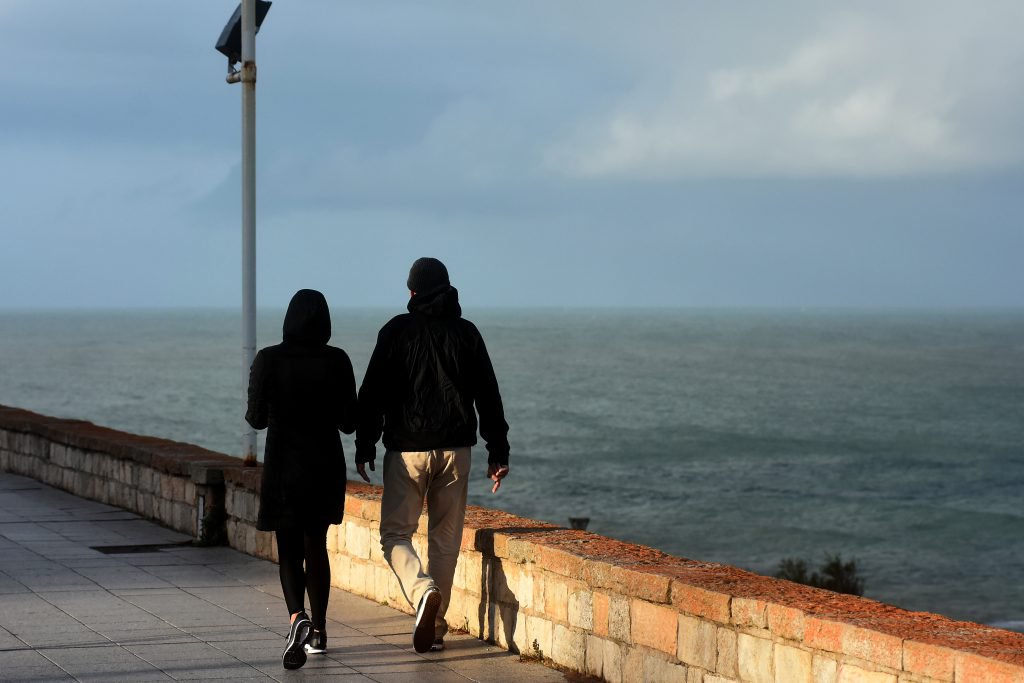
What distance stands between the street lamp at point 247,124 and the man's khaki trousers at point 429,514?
3.91 m

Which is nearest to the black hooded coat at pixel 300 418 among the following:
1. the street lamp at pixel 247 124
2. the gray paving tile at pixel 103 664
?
the gray paving tile at pixel 103 664

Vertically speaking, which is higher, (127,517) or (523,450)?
(127,517)

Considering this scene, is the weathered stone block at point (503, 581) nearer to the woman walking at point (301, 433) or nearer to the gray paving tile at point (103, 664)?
the woman walking at point (301, 433)

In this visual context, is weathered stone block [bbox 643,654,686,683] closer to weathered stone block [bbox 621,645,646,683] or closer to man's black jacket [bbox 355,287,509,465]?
weathered stone block [bbox 621,645,646,683]

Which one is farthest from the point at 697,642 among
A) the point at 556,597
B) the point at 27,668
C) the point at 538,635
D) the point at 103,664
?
the point at 27,668

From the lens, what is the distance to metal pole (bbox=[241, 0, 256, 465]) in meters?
10.3

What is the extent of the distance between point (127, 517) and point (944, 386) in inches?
4679

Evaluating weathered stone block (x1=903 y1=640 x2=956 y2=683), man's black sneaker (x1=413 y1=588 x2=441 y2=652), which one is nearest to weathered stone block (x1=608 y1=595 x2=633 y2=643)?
man's black sneaker (x1=413 y1=588 x2=441 y2=652)

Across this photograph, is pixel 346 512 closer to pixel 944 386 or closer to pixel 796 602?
pixel 796 602

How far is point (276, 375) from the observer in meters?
6.35

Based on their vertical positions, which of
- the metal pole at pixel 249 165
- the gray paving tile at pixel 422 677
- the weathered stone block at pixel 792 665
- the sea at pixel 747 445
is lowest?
the sea at pixel 747 445

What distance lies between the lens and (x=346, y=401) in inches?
254

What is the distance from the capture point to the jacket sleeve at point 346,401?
642 centimetres

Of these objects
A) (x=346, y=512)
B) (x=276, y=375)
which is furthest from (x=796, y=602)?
(x=346, y=512)
